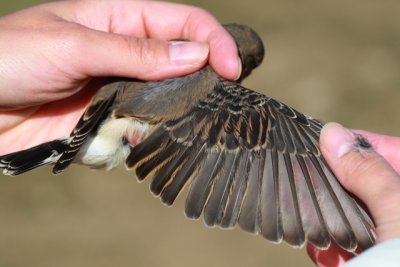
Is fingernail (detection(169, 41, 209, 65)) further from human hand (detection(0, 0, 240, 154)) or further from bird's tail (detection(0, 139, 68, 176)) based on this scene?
bird's tail (detection(0, 139, 68, 176))

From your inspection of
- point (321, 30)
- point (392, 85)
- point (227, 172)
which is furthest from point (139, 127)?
point (321, 30)

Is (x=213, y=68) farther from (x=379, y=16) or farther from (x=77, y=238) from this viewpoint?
A: (x=379, y=16)

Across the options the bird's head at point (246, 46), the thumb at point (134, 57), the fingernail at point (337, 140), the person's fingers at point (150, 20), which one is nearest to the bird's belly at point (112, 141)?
the thumb at point (134, 57)

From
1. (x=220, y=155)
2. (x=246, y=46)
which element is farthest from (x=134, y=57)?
(x=246, y=46)

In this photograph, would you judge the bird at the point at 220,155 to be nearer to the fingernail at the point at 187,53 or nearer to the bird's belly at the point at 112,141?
the bird's belly at the point at 112,141

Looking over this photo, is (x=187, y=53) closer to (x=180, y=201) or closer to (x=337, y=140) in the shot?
(x=337, y=140)
